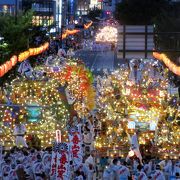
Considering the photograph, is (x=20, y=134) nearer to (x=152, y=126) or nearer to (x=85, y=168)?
(x=85, y=168)

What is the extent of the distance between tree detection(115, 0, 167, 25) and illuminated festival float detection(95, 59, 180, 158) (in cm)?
2734

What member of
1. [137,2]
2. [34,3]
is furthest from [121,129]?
[34,3]

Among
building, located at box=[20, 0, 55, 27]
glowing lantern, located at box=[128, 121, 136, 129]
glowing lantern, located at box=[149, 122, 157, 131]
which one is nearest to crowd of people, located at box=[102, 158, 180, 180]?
glowing lantern, located at box=[149, 122, 157, 131]

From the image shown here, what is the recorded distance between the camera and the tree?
61.2 metres

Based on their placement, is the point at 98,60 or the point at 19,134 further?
the point at 98,60

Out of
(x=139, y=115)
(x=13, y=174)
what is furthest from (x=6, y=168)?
(x=139, y=115)

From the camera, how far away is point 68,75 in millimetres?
33562

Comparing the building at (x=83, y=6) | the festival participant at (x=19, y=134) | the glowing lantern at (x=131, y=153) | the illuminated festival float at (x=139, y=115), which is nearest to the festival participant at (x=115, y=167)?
the glowing lantern at (x=131, y=153)

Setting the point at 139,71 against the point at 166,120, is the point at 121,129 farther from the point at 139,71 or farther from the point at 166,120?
the point at 139,71

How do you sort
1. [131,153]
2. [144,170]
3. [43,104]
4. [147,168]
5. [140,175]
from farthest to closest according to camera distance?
[43,104] → [131,153] → [147,168] → [144,170] → [140,175]

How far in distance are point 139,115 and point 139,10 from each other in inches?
1545

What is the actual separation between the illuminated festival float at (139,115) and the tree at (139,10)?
89.7 ft

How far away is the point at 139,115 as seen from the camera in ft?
79.7

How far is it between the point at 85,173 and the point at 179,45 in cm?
1091
